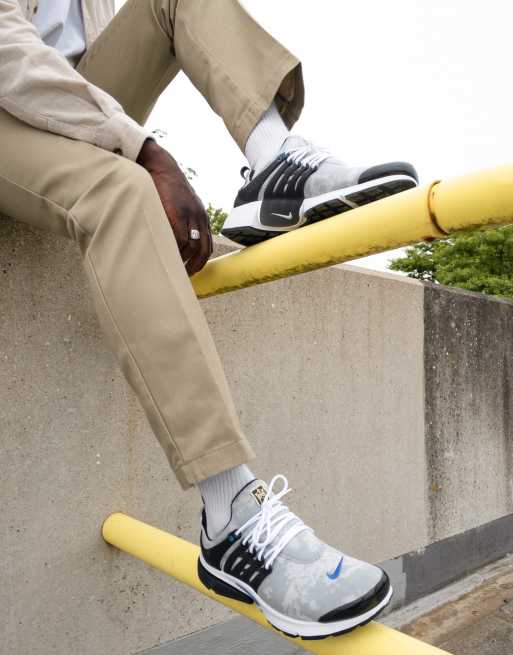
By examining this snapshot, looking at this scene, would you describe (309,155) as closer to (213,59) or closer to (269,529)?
(213,59)

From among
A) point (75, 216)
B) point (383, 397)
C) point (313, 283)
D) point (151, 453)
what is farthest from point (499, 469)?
point (75, 216)

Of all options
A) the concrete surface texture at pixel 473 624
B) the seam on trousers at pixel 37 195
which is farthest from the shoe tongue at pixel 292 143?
the concrete surface texture at pixel 473 624

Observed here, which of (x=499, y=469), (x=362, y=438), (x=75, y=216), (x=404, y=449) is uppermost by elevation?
(x=75, y=216)

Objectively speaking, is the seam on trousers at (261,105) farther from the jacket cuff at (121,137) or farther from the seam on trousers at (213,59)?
the jacket cuff at (121,137)

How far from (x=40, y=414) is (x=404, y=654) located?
95 cm

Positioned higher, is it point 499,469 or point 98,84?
point 98,84

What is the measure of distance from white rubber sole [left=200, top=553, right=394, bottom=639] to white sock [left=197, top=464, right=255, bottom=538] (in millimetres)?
81

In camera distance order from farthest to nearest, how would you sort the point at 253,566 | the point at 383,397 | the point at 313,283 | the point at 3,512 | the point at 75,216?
the point at 383,397 < the point at 313,283 < the point at 3,512 < the point at 75,216 < the point at 253,566

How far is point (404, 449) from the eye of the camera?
2318mm

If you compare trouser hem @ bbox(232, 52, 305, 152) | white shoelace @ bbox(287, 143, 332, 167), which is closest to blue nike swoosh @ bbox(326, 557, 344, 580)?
white shoelace @ bbox(287, 143, 332, 167)

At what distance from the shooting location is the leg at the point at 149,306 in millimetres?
891

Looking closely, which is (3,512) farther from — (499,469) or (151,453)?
(499,469)

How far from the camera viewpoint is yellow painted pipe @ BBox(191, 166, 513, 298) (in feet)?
2.41

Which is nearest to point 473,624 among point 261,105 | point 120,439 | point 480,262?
point 120,439
